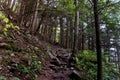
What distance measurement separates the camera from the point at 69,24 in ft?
83.4

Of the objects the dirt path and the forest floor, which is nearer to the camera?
the forest floor

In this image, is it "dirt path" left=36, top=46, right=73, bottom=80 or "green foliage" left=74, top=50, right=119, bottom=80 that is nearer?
"dirt path" left=36, top=46, right=73, bottom=80

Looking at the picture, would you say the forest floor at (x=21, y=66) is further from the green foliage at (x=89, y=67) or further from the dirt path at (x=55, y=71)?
the green foliage at (x=89, y=67)

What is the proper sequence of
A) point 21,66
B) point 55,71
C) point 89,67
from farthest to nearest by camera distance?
point 89,67
point 55,71
point 21,66

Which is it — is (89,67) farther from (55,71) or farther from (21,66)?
(21,66)

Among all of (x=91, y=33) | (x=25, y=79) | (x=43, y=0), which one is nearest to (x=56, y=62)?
(x=25, y=79)

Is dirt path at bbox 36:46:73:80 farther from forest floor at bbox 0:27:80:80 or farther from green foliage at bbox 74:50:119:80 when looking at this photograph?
green foliage at bbox 74:50:119:80

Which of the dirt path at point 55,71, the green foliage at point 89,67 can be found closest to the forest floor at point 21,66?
the dirt path at point 55,71

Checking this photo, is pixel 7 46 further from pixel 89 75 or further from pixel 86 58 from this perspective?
pixel 86 58

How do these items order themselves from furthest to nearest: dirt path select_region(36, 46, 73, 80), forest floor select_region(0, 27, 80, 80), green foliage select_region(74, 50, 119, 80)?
green foliage select_region(74, 50, 119, 80) < dirt path select_region(36, 46, 73, 80) < forest floor select_region(0, 27, 80, 80)

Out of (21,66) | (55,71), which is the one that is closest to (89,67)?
(55,71)

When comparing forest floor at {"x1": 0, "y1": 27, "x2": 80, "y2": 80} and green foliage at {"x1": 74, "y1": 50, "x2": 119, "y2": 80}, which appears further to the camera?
green foliage at {"x1": 74, "y1": 50, "x2": 119, "y2": 80}

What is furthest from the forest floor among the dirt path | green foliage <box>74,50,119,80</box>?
green foliage <box>74,50,119,80</box>

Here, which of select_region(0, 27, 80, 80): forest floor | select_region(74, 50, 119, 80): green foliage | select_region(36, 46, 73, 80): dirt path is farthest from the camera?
select_region(74, 50, 119, 80): green foliage
